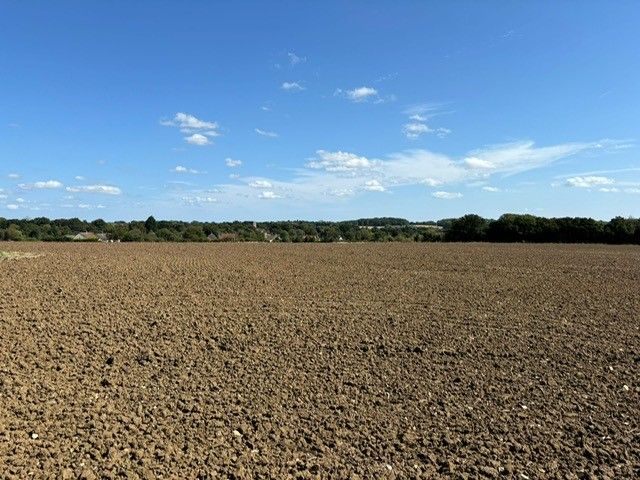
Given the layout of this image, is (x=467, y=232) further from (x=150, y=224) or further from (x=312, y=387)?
(x=312, y=387)

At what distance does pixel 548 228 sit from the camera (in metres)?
66.0

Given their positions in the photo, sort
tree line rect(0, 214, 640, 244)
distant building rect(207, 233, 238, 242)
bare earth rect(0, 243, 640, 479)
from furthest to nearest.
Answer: distant building rect(207, 233, 238, 242) → tree line rect(0, 214, 640, 244) → bare earth rect(0, 243, 640, 479)

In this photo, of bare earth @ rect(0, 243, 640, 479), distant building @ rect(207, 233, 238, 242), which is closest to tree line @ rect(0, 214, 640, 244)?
distant building @ rect(207, 233, 238, 242)

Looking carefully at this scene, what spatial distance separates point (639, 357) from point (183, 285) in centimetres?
1274

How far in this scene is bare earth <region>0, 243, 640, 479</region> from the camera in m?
5.47

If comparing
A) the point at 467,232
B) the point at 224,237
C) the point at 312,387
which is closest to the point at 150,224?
the point at 224,237

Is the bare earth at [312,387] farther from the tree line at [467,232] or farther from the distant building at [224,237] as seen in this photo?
the distant building at [224,237]

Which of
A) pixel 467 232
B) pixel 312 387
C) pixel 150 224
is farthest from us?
pixel 150 224

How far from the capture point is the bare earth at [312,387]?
5.47 m

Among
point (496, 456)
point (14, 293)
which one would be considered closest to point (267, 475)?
point (496, 456)

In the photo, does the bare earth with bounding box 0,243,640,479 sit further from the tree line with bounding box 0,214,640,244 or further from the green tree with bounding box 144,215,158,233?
the green tree with bounding box 144,215,158,233

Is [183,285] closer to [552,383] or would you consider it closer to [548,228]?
[552,383]

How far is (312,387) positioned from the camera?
24.9 ft

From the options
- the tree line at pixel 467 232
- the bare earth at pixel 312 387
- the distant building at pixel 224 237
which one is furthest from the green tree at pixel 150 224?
the bare earth at pixel 312 387
